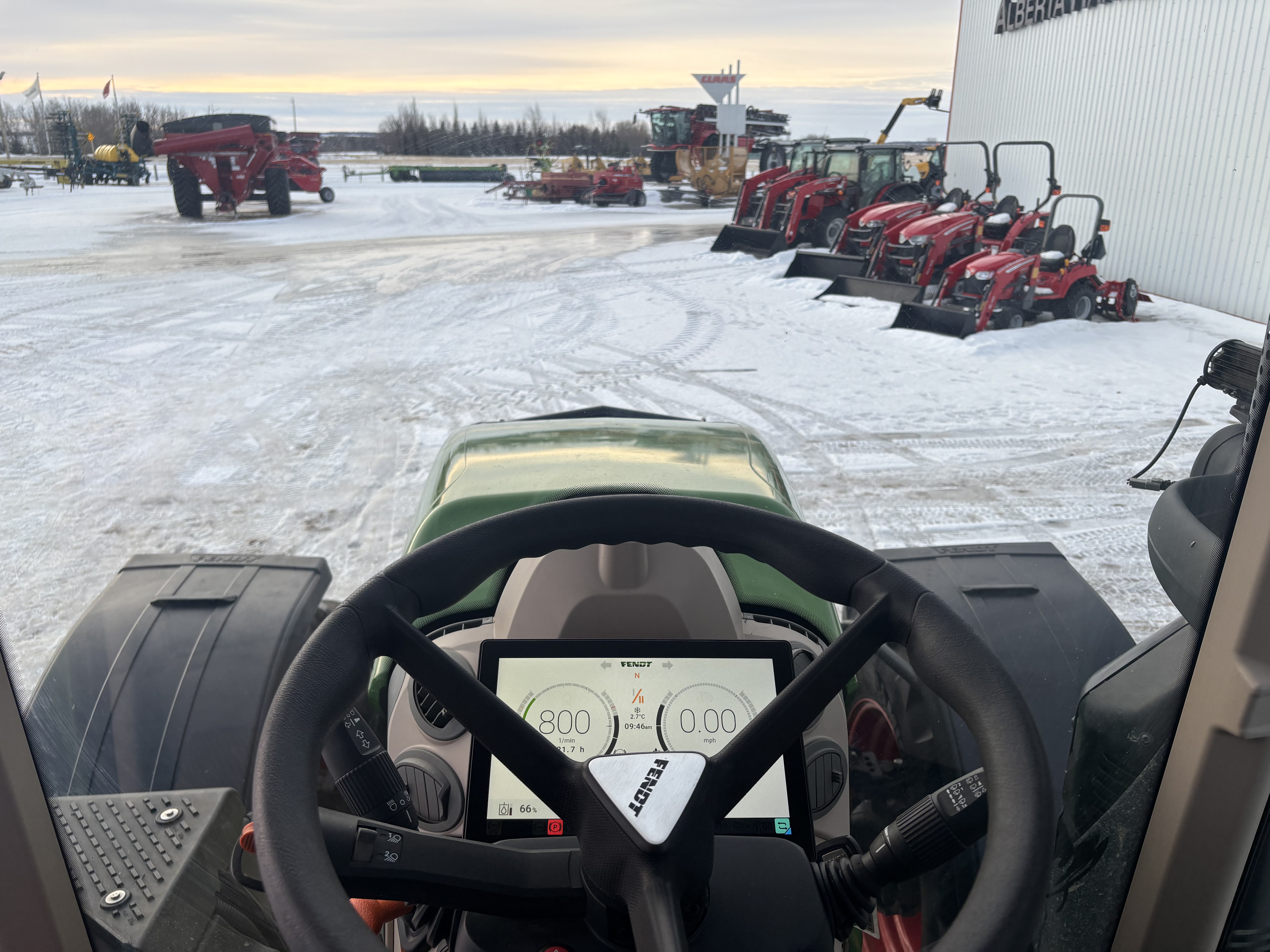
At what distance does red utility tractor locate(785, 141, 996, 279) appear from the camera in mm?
10039

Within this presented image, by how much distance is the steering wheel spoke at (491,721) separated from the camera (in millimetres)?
788

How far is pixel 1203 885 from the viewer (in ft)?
2.40

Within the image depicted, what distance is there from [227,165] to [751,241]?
1111 centimetres

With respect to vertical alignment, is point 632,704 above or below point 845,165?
below

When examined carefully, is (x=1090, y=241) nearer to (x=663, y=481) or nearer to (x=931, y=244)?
(x=931, y=244)

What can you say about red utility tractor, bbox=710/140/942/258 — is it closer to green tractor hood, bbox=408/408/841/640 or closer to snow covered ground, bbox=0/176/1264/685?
snow covered ground, bbox=0/176/1264/685

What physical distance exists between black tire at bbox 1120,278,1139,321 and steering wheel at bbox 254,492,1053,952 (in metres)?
8.27

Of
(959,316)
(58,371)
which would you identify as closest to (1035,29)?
(959,316)

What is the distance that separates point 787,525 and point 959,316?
739 centimetres

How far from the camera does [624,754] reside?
78cm

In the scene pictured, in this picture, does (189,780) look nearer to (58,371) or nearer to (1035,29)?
(58,371)

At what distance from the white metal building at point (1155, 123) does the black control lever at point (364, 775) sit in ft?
3.41

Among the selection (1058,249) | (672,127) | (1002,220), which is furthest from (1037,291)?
(672,127)

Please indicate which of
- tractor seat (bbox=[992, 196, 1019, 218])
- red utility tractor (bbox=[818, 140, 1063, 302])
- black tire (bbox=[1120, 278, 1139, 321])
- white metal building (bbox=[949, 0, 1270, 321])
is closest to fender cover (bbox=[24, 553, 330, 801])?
white metal building (bbox=[949, 0, 1270, 321])
